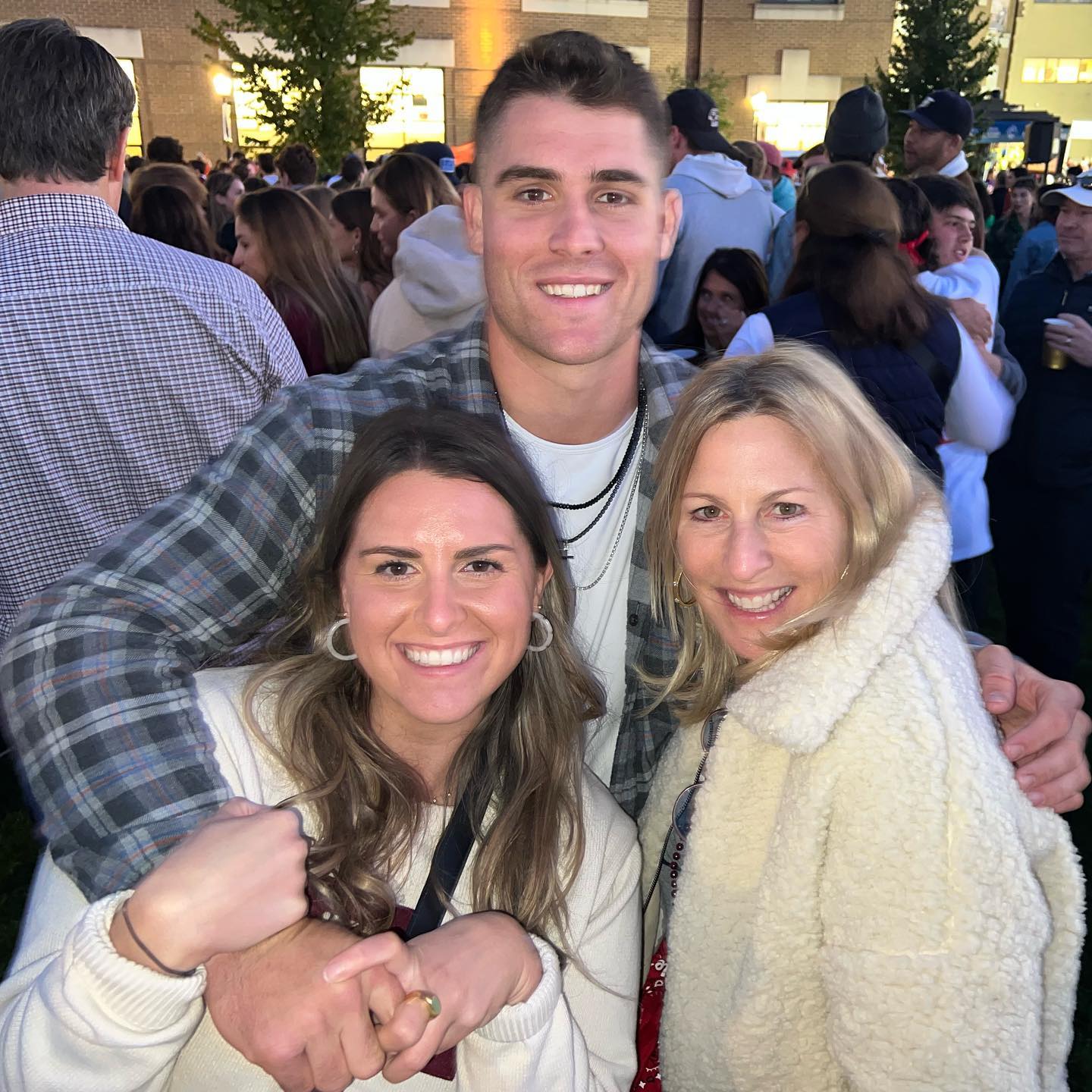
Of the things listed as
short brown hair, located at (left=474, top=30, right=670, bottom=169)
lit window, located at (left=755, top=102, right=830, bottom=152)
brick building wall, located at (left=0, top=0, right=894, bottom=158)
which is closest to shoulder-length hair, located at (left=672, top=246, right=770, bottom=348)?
short brown hair, located at (left=474, top=30, right=670, bottom=169)

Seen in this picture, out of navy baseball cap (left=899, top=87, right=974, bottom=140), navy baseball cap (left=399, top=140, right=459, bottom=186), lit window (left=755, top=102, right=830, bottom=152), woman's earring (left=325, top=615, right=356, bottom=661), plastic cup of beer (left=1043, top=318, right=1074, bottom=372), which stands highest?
lit window (left=755, top=102, right=830, bottom=152)

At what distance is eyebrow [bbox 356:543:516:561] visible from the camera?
183cm

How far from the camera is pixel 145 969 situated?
127cm

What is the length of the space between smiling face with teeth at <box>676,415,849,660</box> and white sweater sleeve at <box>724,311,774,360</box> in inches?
60.5

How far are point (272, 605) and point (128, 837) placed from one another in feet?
1.77

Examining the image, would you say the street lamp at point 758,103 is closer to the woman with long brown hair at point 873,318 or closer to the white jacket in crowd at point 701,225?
the white jacket in crowd at point 701,225

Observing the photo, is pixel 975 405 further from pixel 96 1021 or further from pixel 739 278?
pixel 96 1021

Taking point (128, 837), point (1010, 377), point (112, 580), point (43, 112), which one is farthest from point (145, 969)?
point (1010, 377)

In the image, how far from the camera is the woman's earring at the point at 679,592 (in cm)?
200

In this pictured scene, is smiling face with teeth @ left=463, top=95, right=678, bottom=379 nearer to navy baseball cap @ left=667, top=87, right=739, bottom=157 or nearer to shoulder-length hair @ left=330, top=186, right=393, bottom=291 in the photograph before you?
shoulder-length hair @ left=330, top=186, right=393, bottom=291

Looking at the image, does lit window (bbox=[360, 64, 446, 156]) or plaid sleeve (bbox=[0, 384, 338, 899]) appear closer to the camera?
plaid sleeve (bbox=[0, 384, 338, 899])

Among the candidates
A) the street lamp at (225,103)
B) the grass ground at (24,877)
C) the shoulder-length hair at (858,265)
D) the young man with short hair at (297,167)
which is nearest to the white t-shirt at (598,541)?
the shoulder-length hair at (858,265)

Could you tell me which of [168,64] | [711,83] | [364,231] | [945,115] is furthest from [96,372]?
[711,83]

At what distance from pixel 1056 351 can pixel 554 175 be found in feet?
9.95
